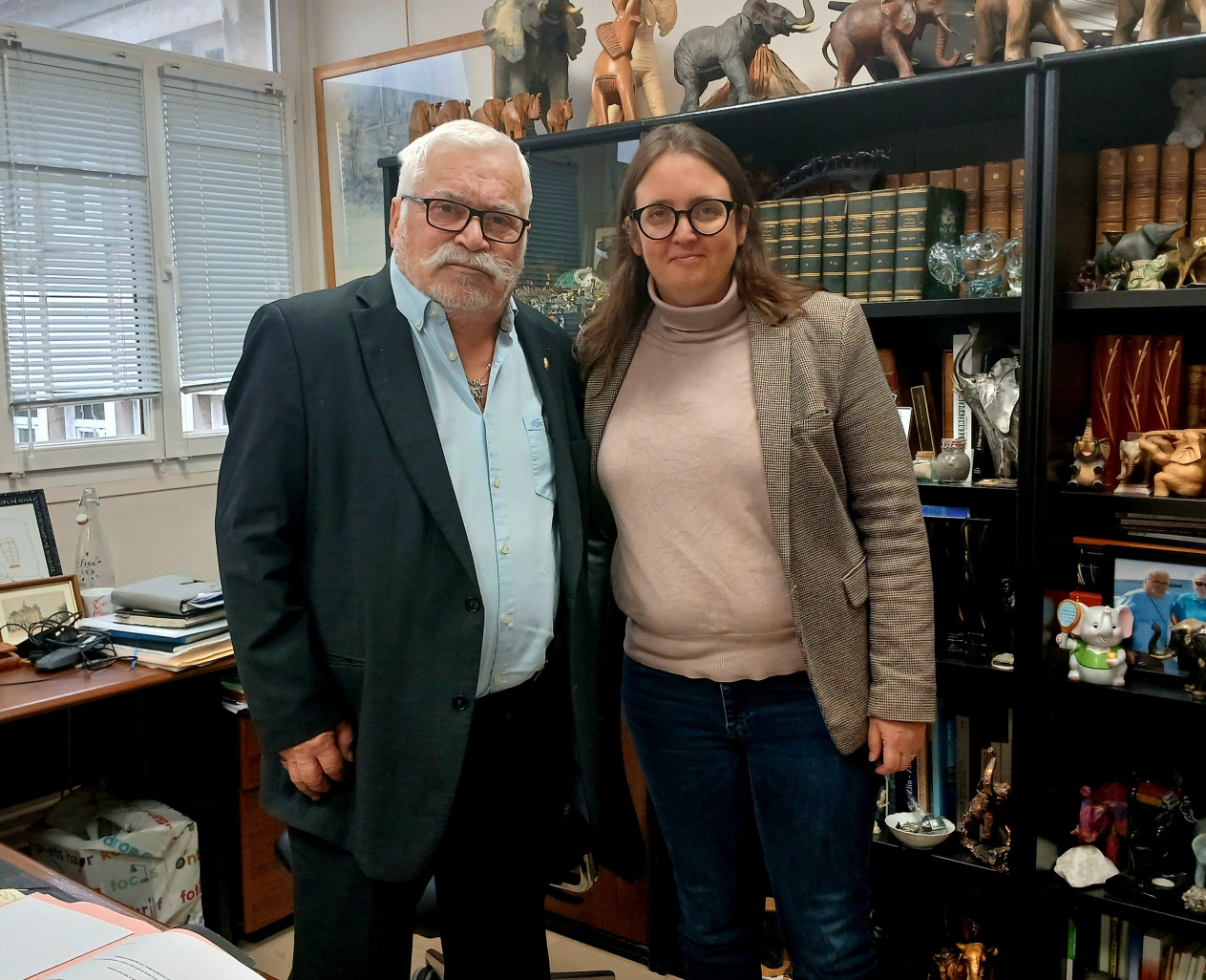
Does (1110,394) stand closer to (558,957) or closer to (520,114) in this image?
(520,114)

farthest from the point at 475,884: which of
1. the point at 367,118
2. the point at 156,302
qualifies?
the point at 367,118

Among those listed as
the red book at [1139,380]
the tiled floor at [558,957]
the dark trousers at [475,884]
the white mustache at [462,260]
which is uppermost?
the white mustache at [462,260]

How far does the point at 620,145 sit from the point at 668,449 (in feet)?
3.76

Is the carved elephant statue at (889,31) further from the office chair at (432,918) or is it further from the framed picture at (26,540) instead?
the framed picture at (26,540)

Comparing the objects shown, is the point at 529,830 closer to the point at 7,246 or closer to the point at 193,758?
the point at 193,758

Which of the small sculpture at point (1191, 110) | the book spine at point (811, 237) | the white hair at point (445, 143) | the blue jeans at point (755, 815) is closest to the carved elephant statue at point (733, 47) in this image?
the book spine at point (811, 237)

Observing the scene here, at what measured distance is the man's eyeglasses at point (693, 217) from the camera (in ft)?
4.81

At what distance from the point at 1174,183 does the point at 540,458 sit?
1200mm

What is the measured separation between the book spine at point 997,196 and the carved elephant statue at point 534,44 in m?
1.06

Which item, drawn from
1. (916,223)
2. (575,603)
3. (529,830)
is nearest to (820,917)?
(529,830)

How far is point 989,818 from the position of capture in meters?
2.06

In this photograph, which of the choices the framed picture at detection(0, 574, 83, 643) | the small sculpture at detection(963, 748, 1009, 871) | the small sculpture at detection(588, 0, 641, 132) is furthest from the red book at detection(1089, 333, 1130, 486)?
the framed picture at detection(0, 574, 83, 643)

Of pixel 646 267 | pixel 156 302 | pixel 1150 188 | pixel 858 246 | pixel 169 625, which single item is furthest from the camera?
pixel 156 302

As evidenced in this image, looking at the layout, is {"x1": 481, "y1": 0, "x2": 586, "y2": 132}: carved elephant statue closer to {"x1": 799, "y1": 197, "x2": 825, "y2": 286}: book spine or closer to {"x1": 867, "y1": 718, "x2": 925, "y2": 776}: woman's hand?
{"x1": 799, "y1": 197, "x2": 825, "y2": 286}: book spine
